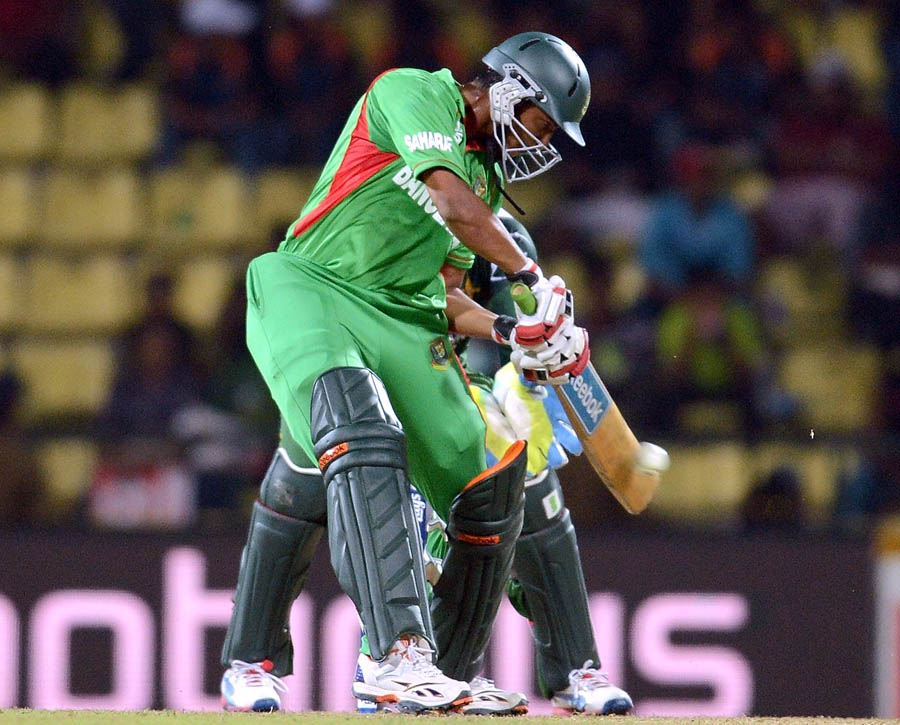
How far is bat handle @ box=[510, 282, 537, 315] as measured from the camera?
336cm

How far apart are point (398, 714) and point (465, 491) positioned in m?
0.64

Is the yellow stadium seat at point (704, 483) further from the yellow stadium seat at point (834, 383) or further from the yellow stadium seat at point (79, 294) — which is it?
the yellow stadium seat at point (79, 294)

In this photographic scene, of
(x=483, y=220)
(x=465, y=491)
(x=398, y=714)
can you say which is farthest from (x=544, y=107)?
(x=398, y=714)

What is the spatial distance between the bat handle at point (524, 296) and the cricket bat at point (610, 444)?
2.23 ft

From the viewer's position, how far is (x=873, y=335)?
758 cm

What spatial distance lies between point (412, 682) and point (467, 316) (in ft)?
4.12

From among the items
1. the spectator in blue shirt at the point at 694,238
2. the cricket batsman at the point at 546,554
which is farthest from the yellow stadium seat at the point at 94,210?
the cricket batsman at the point at 546,554

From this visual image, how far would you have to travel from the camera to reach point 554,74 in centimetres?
356

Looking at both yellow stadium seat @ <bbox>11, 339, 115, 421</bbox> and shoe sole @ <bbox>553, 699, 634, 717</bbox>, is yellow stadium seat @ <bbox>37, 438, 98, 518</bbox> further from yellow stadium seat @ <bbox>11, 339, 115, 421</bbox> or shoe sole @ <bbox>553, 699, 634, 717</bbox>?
shoe sole @ <bbox>553, 699, 634, 717</bbox>

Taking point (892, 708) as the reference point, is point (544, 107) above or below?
above

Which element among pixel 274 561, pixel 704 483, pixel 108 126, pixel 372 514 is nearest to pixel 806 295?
pixel 704 483

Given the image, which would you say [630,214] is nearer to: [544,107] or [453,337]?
[453,337]

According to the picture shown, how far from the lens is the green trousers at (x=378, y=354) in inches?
135

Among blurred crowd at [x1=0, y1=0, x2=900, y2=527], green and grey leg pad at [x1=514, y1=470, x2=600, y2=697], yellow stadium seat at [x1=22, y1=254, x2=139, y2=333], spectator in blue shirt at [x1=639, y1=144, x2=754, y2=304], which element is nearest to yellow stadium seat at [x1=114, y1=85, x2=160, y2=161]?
blurred crowd at [x1=0, y1=0, x2=900, y2=527]
